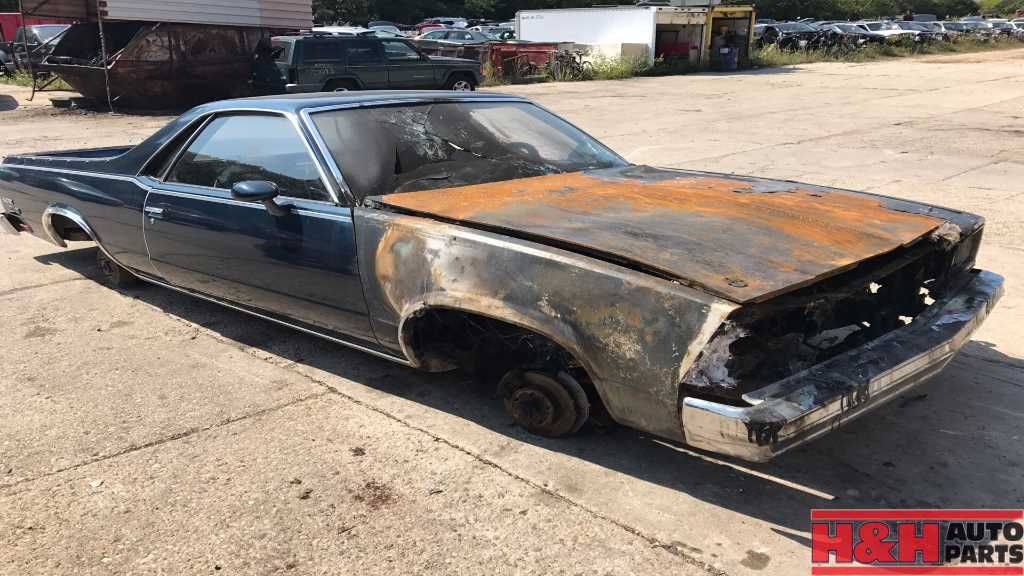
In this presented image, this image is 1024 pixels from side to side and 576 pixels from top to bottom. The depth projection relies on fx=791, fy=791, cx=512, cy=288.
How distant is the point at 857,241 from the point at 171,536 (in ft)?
8.48

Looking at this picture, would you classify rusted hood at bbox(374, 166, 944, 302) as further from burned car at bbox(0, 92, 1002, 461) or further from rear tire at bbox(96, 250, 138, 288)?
rear tire at bbox(96, 250, 138, 288)

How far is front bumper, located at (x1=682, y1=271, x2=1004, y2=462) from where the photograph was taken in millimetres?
2393

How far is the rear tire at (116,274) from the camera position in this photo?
16.8ft

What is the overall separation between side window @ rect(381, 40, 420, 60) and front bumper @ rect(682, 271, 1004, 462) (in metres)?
14.4

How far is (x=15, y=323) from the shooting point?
4.55m

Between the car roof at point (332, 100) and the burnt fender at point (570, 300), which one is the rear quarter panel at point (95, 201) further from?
the burnt fender at point (570, 300)

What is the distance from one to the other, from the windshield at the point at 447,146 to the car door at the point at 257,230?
18cm

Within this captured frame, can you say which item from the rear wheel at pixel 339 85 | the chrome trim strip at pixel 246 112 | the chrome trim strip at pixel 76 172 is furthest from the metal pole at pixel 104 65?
the chrome trim strip at pixel 246 112

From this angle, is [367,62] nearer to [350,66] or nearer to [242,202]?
[350,66]

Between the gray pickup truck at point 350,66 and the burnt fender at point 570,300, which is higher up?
the gray pickup truck at point 350,66

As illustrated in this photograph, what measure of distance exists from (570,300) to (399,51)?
571 inches

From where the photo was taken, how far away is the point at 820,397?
2469 mm

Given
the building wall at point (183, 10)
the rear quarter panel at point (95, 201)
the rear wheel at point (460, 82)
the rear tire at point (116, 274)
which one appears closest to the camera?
the rear quarter panel at point (95, 201)

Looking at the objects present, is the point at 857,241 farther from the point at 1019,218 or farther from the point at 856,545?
the point at 1019,218
